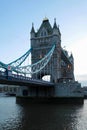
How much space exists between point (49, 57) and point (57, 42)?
761cm

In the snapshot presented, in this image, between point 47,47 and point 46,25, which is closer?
point 47,47

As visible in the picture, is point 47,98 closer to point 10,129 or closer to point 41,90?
point 41,90

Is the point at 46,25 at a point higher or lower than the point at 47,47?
higher

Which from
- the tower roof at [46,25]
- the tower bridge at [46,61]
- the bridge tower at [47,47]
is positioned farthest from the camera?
the tower roof at [46,25]

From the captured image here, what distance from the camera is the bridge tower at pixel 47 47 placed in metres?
72.1

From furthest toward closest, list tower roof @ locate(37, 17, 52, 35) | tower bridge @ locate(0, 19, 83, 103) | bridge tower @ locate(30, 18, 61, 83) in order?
tower roof @ locate(37, 17, 52, 35), bridge tower @ locate(30, 18, 61, 83), tower bridge @ locate(0, 19, 83, 103)

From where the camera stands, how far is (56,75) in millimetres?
71062

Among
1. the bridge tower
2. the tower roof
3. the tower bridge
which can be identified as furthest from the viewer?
the tower roof

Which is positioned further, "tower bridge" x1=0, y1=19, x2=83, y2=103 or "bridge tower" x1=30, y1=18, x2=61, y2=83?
"bridge tower" x1=30, y1=18, x2=61, y2=83

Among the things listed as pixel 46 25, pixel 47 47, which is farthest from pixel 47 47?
pixel 46 25

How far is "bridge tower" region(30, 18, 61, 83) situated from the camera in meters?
72.1

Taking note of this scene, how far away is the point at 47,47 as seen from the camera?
246ft

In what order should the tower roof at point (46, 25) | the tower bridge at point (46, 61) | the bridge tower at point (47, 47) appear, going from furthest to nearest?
the tower roof at point (46, 25), the bridge tower at point (47, 47), the tower bridge at point (46, 61)

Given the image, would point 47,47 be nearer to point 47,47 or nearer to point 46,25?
point 47,47
